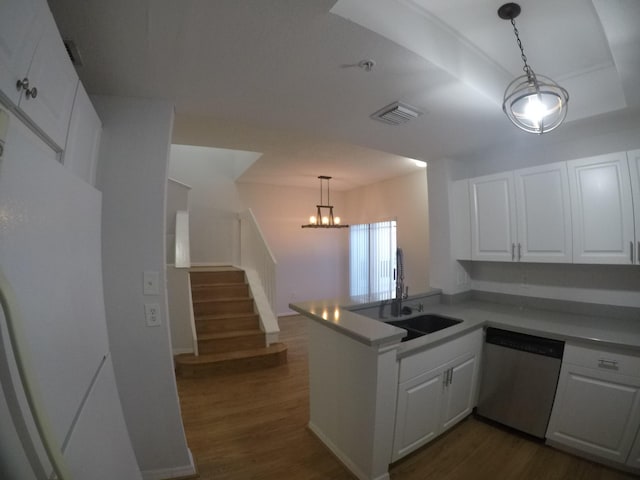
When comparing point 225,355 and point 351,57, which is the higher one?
point 351,57

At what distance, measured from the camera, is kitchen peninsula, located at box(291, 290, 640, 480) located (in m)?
1.50

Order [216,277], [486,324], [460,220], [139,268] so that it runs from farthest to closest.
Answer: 1. [216,277]
2. [460,220]
3. [486,324]
4. [139,268]

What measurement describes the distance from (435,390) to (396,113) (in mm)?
1939

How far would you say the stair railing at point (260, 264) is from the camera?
3.51 meters

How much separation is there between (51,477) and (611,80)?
319cm

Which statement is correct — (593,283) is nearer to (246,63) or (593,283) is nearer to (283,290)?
(246,63)

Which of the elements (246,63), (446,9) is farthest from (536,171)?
(246,63)

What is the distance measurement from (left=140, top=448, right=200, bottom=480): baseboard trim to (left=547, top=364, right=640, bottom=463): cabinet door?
2424mm

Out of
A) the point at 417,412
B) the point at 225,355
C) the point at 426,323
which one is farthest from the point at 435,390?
the point at 225,355

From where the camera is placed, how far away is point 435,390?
1.77 metres

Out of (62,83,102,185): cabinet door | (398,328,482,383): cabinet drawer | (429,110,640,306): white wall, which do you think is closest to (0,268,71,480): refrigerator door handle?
(62,83,102,185): cabinet door

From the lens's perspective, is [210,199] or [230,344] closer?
[230,344]

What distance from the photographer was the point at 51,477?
0.50 metres

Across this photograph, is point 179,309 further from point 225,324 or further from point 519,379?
point 519,379
